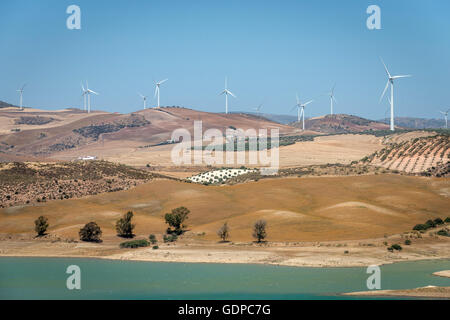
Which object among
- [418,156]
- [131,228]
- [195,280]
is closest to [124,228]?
[131,228]

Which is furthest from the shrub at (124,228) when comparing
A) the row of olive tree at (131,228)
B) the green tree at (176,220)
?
the green tree at (176,220)

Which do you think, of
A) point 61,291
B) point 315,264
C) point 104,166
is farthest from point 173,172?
point 61,291

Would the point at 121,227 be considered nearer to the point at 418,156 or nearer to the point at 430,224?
the point at 430,224

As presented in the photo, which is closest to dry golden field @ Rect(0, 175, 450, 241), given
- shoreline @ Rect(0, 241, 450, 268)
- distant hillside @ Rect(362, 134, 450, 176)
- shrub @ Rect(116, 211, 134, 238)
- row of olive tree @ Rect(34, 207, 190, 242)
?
shrub @ Rect(116, 211, 134, 238)

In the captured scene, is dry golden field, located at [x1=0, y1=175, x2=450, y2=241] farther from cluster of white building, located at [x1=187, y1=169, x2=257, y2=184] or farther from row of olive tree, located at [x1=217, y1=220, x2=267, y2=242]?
cluster of white building, located at [x1=187, y1=169, x2=257, y2=184]

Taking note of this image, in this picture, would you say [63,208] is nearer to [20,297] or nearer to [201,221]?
[201,221]

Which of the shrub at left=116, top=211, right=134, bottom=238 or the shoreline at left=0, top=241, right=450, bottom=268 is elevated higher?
the shrub at left=116, top=211, right=134, bottom=238
